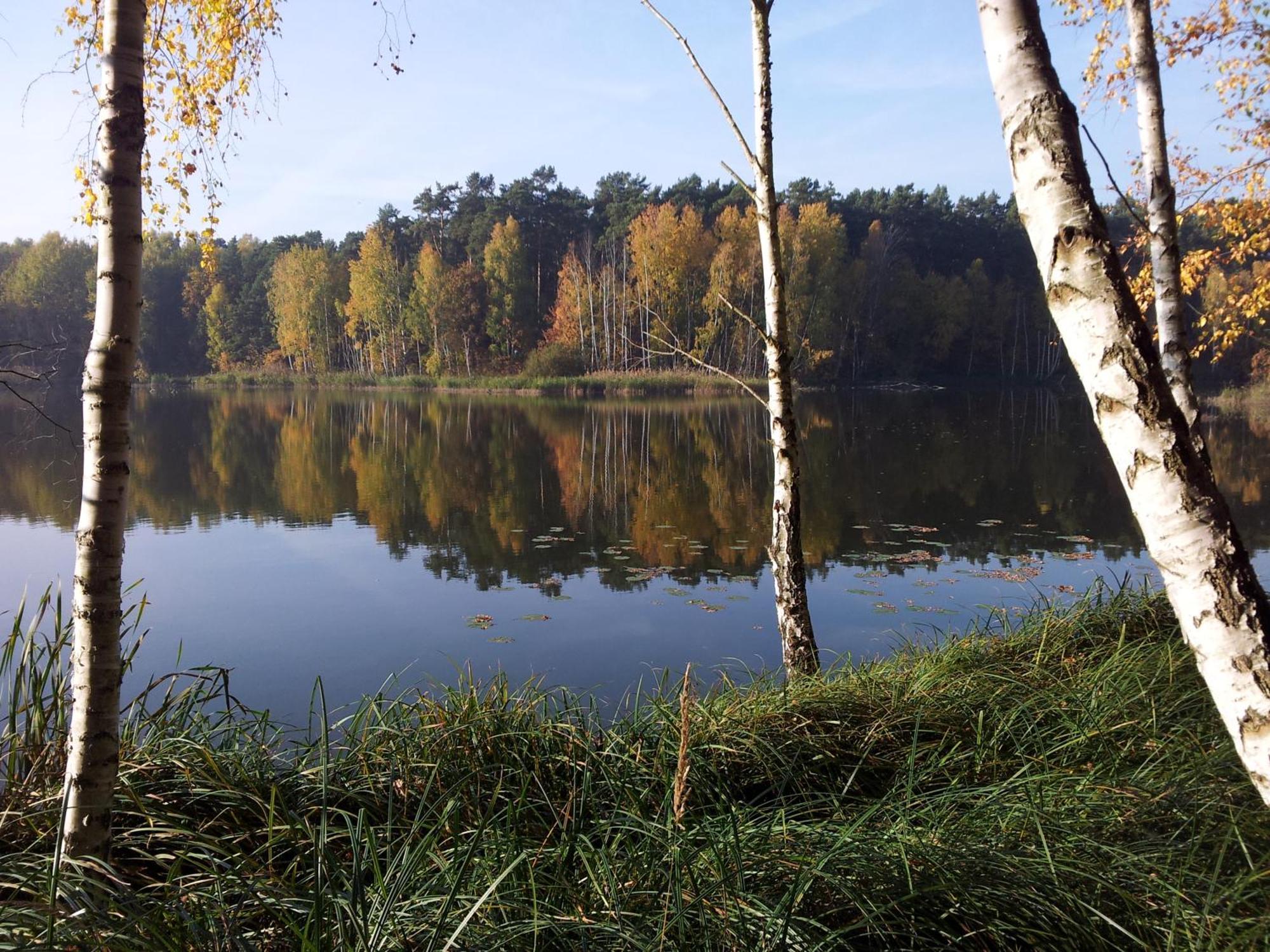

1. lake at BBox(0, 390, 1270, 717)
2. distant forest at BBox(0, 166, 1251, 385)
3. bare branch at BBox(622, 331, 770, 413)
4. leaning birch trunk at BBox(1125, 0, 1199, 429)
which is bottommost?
lake at BBox(0, 390, 1270, 717)

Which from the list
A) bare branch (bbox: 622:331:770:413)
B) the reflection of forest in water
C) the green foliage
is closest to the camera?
bare branch (bbox: 622:331:770:413)

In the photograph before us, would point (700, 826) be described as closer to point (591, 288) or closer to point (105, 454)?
point (105, 454)

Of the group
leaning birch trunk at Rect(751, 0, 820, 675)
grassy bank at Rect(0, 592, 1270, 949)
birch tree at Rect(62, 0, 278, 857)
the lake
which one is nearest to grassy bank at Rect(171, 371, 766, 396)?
the lake

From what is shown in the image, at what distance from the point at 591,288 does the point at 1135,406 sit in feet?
153

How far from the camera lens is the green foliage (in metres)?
46.5

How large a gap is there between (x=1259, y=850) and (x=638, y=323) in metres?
48.4

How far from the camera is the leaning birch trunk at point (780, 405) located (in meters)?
4.91

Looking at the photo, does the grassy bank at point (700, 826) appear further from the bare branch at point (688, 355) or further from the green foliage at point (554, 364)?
the green foliage at point (554, 364)

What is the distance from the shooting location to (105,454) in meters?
2.24

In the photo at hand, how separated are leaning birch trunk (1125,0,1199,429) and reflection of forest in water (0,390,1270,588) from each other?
4934 mm

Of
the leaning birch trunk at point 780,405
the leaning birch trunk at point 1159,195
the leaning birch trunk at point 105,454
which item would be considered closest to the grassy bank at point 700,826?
the leaning birch trunk at point 105,454

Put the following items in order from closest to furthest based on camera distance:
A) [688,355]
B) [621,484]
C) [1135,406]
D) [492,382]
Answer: [1135,406] → [688,355] → [621,484] → [492,382]

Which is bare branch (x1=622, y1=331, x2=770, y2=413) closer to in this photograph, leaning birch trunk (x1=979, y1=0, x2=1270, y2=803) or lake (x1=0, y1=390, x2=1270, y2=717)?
lake (x1=0, y1=390, x2=1270, y2=717)

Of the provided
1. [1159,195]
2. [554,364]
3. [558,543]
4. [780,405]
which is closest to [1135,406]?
[780,405]
